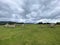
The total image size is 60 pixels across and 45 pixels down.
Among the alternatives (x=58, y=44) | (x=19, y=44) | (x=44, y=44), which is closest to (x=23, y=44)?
(x=19, y=44)

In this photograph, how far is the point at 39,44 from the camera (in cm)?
2286

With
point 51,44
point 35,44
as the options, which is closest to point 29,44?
point 35,44

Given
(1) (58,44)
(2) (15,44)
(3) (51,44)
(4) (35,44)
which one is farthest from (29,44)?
(1) (58,44)

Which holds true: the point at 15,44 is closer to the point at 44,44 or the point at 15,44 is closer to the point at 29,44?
the point at 29,44

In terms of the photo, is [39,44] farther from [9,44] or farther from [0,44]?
[0,44]

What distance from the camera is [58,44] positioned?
2366cm

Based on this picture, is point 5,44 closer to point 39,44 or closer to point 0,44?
point 0,44

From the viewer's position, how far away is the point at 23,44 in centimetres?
2305

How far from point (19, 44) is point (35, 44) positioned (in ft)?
10.4

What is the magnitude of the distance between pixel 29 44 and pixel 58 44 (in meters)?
5.95

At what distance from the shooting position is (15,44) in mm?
23062

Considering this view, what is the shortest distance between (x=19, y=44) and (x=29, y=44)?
78.3 inches

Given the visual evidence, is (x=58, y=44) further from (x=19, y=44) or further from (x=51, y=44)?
(x=19, y=44)

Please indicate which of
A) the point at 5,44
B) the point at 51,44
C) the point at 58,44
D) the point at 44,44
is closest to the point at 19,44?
the point at 5,44
